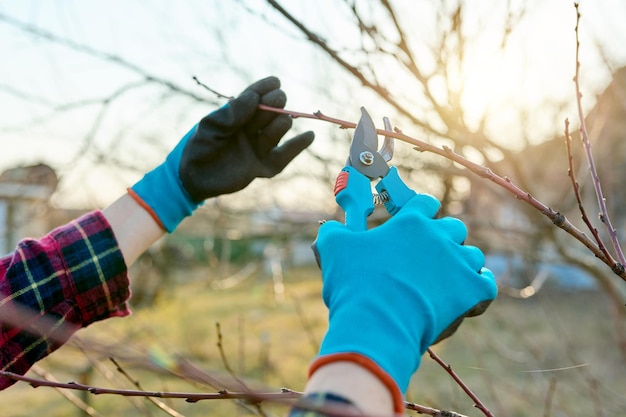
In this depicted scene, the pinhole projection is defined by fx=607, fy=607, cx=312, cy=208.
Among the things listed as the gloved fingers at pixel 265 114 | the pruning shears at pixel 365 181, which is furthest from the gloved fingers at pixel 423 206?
the gloved fingers at pixel 265 114

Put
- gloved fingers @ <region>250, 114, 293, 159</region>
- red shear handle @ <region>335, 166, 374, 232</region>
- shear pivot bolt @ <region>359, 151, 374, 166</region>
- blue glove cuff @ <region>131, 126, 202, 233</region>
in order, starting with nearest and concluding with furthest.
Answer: red shear handle @ <region>335, 166, 374, 232</region>, shear pivot bolt @ <region>359, 151, 374, 166</region>, gloved fingers @ <region>250, 114, 293, 159</region>, blue glove cuff @ <region>131, 126, 202, 233</region>

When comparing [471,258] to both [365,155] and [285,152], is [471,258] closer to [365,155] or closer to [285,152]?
[365,155]

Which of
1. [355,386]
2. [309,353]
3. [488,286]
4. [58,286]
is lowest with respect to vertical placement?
[309,353]

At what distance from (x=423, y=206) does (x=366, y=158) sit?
0.23 meters

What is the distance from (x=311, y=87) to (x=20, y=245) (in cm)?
226

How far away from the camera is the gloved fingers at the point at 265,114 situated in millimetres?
1562

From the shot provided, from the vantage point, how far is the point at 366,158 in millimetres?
1281

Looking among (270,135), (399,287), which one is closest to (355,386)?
(399,287)

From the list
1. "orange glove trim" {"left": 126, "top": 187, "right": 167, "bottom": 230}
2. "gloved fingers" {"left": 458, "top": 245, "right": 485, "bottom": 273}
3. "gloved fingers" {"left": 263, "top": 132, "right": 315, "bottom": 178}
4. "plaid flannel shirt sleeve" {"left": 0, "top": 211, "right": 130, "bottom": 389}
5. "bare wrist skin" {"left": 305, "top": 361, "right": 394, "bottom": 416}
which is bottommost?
"plaid flannel shirt sleeve" {"left": 0, "top": 211, "right": 130, "bottom": 389}

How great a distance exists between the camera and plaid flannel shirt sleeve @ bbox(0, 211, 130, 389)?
1494mm

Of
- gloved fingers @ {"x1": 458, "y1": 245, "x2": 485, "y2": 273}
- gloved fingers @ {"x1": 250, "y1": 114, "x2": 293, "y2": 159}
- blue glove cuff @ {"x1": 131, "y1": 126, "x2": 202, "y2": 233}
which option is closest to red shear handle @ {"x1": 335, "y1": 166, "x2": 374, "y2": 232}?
gloved fingers @ {"x1": 458, "y1": 245, "x2": 485, "y2": 273}

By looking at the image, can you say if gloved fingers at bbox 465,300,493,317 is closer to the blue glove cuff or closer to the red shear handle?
the red shear handle

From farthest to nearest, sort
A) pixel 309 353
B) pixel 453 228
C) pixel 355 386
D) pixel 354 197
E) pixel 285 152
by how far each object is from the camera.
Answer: pixel 309 353, pixel 285 152, pixel 354 197, pixel 453 228, pixel 355 386

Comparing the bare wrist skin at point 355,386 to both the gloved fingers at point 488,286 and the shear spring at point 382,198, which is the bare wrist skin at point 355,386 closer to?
the gloved fingers at point 488,286
